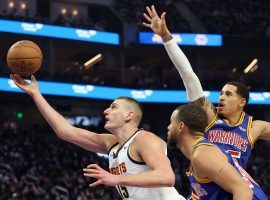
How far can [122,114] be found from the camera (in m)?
4.56

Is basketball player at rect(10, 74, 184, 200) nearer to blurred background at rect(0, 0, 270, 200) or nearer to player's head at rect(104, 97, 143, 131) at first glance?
player's head at rect(104, 97, 143, 131)

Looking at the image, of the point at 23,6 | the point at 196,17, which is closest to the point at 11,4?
the point at 23,6

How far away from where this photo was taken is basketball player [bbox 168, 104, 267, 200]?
12.1 feet

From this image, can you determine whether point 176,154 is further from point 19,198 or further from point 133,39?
point 19,198

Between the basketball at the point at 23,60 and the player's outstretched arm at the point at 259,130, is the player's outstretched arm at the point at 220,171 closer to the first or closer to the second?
the player's outstretched arm at the point at 259,130

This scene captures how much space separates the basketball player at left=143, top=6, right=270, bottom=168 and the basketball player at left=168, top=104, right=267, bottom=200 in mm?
895

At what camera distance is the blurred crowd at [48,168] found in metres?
16.8

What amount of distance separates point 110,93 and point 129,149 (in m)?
21.4

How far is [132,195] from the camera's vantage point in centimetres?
439

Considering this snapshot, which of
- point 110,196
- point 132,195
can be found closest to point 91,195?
point 110,196

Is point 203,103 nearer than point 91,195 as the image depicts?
Yes

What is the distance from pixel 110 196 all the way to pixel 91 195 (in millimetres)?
880

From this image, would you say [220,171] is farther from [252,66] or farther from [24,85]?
[252,66]

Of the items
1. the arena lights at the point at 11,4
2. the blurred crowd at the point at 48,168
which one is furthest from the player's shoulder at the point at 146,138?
the arena lights at the point at 11,4
